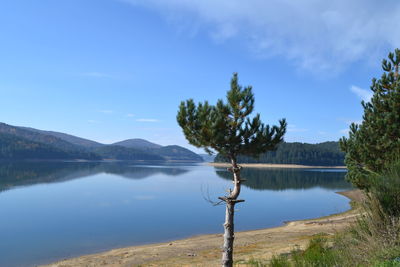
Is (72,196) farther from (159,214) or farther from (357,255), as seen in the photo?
(357,255)

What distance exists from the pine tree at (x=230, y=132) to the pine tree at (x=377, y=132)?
8.53 m

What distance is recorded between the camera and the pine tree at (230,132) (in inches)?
476

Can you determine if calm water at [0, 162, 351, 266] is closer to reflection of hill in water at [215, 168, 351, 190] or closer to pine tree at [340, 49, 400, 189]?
pine tree at [340, 49, 400, 189]

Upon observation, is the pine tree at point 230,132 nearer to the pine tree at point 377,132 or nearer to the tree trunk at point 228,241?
the tree trunk at point 228,241

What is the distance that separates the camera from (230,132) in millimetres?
12320

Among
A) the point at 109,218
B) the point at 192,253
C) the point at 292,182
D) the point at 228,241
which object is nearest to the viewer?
the point at 228,241

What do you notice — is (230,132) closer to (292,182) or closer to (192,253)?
(192,253)

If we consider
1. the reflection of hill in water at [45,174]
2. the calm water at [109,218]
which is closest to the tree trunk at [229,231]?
the calm water at [109,218]

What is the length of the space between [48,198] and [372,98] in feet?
173

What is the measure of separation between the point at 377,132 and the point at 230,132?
11.7 metres

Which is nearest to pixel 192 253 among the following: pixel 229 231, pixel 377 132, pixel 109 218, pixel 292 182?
pixel 229 231

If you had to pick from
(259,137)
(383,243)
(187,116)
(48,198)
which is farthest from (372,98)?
(48,198)

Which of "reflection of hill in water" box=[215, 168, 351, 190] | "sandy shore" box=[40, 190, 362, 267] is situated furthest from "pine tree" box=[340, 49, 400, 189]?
"reflection of hill in water" box=[215, 168, 351, 190]

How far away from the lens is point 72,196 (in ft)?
191
